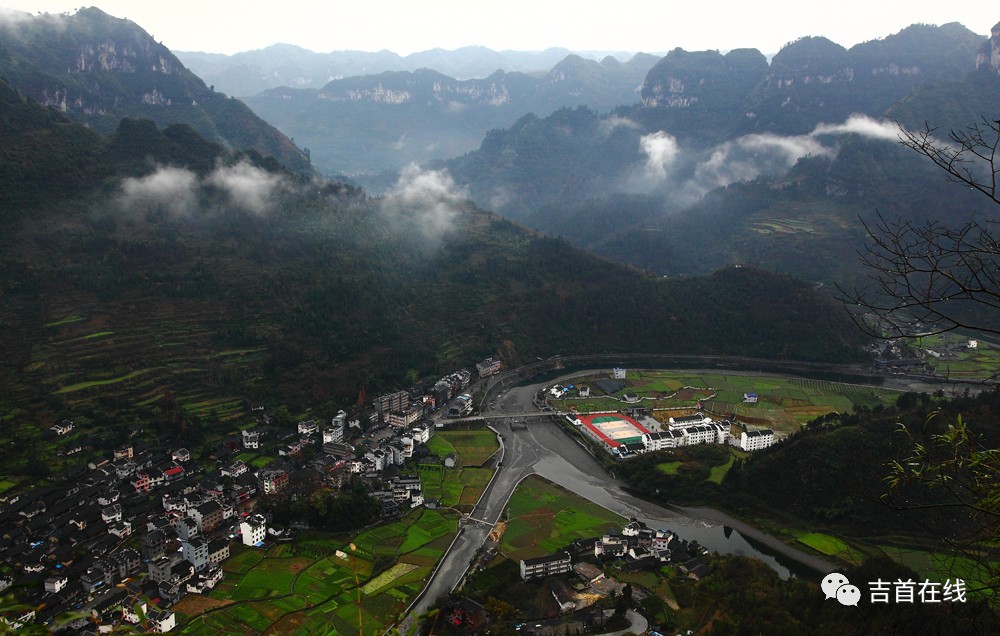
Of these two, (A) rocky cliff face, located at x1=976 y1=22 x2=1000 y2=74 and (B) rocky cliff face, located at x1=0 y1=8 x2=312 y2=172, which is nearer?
(B) rocky cliff face, located at x1=0 y1=8 x2=312 y2=172

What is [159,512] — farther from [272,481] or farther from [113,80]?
[113,80]

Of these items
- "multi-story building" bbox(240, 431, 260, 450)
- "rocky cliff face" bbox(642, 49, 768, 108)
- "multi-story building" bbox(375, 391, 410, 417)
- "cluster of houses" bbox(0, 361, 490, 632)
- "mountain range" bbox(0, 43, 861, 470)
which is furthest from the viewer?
"rocky cliff face" bbox(642, 49, 768, 108)

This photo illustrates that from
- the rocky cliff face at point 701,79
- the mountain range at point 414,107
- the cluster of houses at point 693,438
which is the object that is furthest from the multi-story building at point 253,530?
the rocky cliff face at point 701,79

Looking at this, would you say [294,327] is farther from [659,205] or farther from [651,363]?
[659,205]

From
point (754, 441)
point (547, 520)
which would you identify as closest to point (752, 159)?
point (754, 441)

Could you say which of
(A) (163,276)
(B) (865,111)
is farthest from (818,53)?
(A) (163,276)

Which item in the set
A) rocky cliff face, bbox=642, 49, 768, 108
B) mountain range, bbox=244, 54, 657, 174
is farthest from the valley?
mountain range, bbox=244, 54, 657, 174

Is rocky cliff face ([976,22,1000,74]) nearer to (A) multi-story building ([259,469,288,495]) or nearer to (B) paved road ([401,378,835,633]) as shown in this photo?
(B) paved road ([401,378,835,633])

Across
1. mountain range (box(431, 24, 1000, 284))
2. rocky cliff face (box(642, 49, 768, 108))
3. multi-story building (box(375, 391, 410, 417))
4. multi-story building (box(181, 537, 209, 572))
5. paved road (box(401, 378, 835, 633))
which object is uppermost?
rocky cliff face (box(642, 49, 768, 108))
